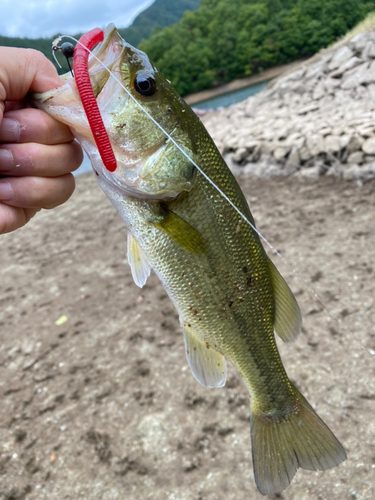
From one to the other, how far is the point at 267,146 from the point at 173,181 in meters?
7.70

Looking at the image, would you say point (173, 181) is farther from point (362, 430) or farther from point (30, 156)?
point (362, 430)

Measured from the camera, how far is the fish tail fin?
61.9 inches

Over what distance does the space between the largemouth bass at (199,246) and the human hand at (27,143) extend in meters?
0.08

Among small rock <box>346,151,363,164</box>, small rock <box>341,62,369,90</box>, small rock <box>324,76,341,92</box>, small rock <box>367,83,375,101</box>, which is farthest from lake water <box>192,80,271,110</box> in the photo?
small rock <box>346,151,363,164</box>

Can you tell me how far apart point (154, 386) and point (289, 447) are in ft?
6.11

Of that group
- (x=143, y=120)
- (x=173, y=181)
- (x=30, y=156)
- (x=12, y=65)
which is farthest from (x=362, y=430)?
(x=12, y=65)

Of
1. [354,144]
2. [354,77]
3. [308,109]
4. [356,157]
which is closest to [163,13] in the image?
[354,77]

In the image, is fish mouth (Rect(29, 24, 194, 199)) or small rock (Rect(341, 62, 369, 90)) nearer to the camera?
fish mouth (Rect(29, 24, 194, 199))

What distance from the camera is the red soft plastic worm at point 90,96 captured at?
1164mm

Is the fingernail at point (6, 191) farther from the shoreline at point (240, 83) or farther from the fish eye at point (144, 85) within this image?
the shoreline at point (240, 83)

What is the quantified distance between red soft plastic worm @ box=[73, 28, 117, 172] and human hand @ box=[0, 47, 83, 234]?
288 millimetres

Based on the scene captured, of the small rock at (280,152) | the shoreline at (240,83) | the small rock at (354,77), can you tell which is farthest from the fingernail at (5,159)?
the shoreline at (240,83)

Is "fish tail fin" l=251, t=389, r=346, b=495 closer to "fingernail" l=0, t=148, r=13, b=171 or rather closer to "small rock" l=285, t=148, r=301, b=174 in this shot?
"fingernail" l=0, t=148, r=13, b=171

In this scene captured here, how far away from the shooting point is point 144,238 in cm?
157
